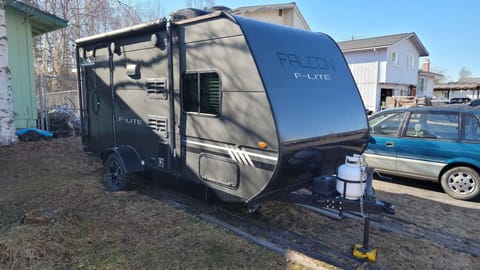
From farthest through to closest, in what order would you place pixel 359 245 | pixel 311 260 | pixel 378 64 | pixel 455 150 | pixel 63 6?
pixel 378 64 < pixel 63 6 < pixel 455 150 < pixel 359 245 < pixel 311 260

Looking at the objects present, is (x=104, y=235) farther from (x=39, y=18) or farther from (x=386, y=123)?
(x=39, y=18)

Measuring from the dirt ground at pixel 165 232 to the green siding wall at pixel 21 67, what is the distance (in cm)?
519

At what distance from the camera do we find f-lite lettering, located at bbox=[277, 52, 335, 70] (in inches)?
155

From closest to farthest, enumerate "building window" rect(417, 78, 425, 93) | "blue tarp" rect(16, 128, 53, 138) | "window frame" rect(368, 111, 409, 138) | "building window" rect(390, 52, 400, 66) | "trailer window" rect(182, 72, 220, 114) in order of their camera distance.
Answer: "trailer window" rect(182, 72, 220, 114), "window frame" rect(368, 111, 409, 138), "blue tarp" rect(16, 128, 53, 138), "building window" rect(390, 52, 400, 66), "building window" rect(417, 78, 425, 93)

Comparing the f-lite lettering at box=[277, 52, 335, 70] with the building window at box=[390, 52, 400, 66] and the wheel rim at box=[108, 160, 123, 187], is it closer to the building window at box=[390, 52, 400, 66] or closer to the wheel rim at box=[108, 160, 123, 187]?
the wheel rim at box=[108, 160, 123, 187]

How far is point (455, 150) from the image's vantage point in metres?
5.64

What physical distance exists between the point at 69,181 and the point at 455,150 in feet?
21.7

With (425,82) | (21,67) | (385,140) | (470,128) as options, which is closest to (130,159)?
(385,140)

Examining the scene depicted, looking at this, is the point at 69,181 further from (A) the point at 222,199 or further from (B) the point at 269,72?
(B) the point at 269,72

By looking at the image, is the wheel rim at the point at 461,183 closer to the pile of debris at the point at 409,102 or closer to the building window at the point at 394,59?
the pile of debris at the point at 409,102

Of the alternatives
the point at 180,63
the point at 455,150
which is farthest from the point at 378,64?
the point at 180,63

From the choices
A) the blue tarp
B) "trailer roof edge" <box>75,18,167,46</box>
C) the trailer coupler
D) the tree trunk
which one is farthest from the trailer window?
the blue tarp

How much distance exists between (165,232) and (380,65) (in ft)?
78.5

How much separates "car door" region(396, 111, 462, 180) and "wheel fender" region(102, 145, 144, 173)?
4627 mm
